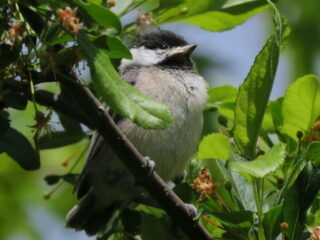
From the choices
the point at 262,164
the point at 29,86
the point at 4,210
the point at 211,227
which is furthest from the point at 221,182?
the point at 4,210

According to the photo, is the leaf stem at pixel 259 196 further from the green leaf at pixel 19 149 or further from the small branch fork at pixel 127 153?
the green leaf at pixel 19 149

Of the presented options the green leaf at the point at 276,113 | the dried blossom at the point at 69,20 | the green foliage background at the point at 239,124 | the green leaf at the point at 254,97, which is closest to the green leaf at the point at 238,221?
the green foliage background at the point at 239,124

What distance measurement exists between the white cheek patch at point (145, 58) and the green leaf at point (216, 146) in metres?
1.87

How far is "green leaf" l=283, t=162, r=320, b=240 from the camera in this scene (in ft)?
7.66

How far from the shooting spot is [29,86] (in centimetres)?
249

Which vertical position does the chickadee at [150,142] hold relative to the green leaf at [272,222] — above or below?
below

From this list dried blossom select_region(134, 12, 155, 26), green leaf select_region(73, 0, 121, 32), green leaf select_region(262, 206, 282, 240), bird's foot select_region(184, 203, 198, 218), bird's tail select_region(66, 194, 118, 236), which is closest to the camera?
green leaf select_region(73, 0, 121, 32)

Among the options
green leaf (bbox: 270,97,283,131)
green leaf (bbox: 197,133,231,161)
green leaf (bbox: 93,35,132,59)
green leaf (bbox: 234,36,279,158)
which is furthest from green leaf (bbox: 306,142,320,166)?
green leaf (bbox: 93,35,132,59)

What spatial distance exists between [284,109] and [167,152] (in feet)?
3.48

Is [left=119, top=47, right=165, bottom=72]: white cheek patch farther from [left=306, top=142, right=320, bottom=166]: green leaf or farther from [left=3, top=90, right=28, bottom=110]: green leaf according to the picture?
[left=306, top=142, right=320, bottom=166]: green leaf

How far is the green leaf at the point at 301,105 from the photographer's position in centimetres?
266

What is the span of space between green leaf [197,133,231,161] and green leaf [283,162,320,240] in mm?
275

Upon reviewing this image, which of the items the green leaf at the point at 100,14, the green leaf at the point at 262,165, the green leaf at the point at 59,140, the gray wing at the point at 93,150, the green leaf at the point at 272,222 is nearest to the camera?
the green leaf at the point at 262,165

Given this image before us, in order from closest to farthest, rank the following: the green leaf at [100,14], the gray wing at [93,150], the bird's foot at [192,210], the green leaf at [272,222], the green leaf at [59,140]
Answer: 1. the green leaf at [100,14]
2. the green leaf at [272,222]
3. the bird's foot at [192,210]
4. the green leaf at [59,140]
5. the gray wing at [93,150]
